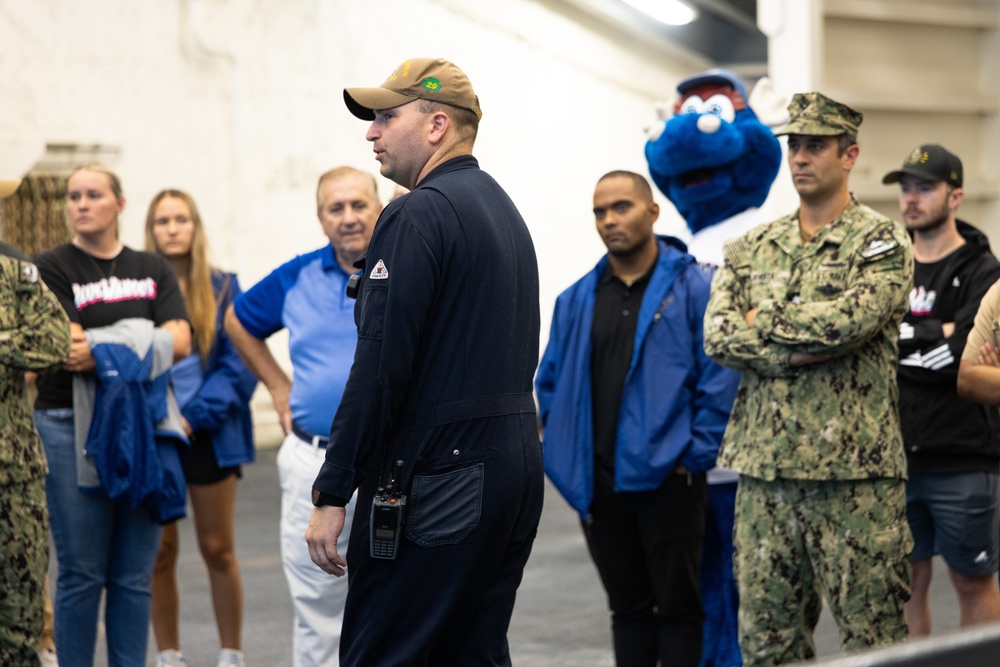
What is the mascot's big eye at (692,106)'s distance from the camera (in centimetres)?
603

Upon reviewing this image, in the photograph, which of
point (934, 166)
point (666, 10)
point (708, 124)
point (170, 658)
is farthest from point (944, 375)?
point (666, 10)

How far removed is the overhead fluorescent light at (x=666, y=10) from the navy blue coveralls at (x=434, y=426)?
13155 millimetres

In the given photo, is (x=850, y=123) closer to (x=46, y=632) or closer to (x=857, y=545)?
(x=857, y=545)

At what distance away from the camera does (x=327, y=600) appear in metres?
4.48

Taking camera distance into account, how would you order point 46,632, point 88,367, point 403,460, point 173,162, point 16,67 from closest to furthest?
1. point 403,460
2. point 88,367
3. point 46,632
4. point 16,67
5. point 173,162

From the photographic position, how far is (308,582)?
4488 millimetres

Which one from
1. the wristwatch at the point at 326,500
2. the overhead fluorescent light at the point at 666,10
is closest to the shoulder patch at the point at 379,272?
the wristwatch at the point at 326,500

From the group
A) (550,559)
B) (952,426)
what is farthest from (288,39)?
(952,426)

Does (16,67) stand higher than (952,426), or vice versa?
(16,67)

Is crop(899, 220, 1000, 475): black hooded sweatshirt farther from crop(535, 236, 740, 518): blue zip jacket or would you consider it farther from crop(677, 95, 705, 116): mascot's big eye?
crop(677, 95, 705, 116): mascot's big eye

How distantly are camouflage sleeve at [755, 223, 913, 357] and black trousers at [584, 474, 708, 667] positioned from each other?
0.85 meters

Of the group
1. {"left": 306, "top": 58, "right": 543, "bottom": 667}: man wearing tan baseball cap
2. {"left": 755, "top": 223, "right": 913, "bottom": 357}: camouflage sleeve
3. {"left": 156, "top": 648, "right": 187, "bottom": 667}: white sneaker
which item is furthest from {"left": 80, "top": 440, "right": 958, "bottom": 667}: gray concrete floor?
{"left": 306, "top": 58, "right": 543, "bottom": 667}: man wearing tan baseball cap

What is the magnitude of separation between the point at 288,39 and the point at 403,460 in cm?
1089

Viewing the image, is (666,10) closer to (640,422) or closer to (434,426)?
(640,422)
